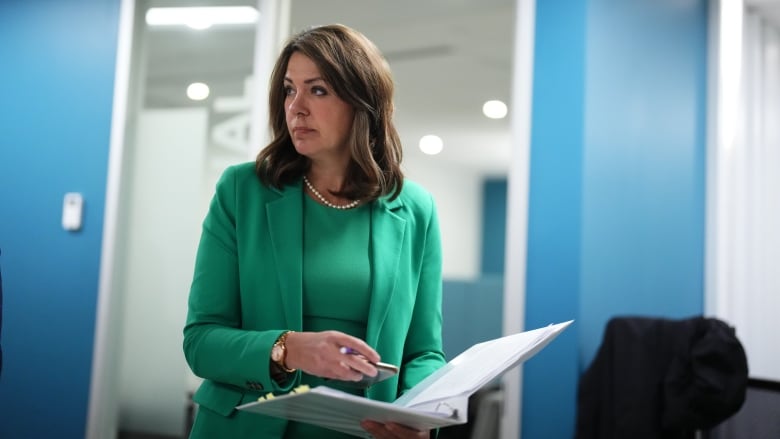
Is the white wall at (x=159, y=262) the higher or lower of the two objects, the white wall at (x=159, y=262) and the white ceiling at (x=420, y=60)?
the lower

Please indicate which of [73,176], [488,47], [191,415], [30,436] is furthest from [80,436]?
[488,47]

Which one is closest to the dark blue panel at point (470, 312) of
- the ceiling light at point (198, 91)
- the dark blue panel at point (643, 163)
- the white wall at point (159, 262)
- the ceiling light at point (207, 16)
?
the dark blue panel at point (643, 163)

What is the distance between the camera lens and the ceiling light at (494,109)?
3148 millimetres

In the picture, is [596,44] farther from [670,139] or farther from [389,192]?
[389,192]

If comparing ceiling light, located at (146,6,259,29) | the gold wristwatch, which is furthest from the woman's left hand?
ceiling light, located at (146,6,259,29)

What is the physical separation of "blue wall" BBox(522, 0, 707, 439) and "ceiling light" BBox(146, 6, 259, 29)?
129cm

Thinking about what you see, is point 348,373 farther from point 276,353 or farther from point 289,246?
point 289,246

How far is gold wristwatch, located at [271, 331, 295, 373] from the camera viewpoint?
1.18m

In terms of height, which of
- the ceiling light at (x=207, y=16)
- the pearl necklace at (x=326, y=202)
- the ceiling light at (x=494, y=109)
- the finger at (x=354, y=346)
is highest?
the ceiling light at (x=207, y=16)

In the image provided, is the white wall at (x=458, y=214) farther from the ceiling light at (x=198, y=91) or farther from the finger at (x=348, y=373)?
the finger at (x=348, y=373)

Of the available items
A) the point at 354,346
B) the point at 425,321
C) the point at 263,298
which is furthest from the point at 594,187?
the point at 354,346

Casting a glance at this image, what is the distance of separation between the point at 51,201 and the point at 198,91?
83 cm

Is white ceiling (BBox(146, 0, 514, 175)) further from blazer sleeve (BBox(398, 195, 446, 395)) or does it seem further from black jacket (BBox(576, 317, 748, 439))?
blazer sleeve (BBox(398, 195, 446, 395))

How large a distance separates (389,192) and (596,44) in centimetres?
181
